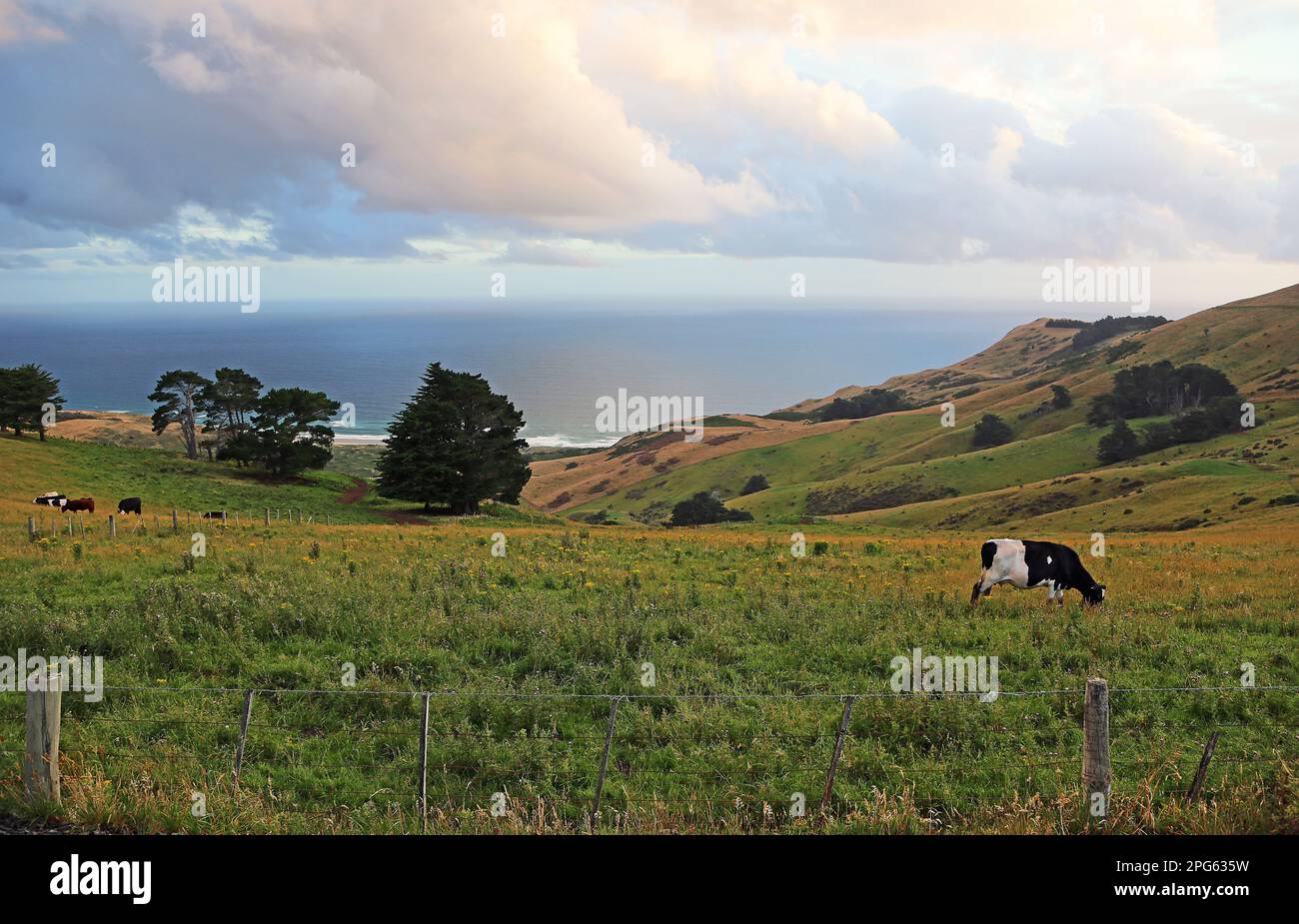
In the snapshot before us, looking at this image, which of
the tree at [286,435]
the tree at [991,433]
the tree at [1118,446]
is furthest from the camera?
the tree at [991,433]

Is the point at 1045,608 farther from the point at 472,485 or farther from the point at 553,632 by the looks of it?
the point at 472,485

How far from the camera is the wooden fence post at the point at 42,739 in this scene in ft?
24.9

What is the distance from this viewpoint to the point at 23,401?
2842 inches

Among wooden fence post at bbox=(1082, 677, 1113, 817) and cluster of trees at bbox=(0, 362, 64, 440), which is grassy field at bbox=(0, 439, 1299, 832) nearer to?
wooden fence post at bbox=(1082, 677, 1113, 817)

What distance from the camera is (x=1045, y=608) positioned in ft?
58.0

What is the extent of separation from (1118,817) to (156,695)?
12175 mm

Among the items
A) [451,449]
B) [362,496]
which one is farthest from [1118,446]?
[362,496]

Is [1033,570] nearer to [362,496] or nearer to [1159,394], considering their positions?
[362,496]

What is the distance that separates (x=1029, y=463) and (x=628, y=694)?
116820mm

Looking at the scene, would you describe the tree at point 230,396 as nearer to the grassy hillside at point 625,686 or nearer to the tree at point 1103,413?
the grassy hillside at point 625,686

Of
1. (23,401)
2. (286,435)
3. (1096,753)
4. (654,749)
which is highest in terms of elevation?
(23,401)

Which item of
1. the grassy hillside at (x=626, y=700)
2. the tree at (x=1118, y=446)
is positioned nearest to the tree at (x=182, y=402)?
the grassy hillside at (x=626, y=700)

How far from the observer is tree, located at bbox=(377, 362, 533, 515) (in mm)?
60188

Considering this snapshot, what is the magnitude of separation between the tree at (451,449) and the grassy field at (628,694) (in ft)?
119
